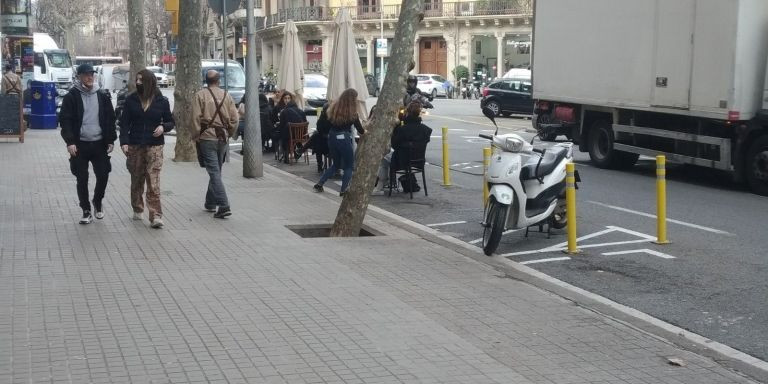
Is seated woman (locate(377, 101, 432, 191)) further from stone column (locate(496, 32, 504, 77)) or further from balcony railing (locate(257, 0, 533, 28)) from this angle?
stone column (locate(496, 32, 504, 77))

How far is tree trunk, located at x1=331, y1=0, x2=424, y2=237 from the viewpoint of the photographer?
11242mm

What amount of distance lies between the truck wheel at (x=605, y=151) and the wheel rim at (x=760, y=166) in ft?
13.1

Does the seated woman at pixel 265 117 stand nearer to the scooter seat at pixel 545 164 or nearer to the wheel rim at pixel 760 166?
the wheel rim at pixel 760 166

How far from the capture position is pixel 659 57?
1727 cm

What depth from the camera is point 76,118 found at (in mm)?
11281

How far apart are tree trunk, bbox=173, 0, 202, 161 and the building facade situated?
1675 inches

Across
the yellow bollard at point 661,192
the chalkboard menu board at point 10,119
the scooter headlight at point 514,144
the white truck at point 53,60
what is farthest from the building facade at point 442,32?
the scooter headlight at point 514,144

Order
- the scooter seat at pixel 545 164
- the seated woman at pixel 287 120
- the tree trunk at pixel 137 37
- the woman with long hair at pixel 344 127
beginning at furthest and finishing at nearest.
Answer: the tree trunk at pixel 137 37 < the seated woman at pixel 287 120 < the woman with long hair at pixel 344 127 < the scooter seat at pixel 545 164

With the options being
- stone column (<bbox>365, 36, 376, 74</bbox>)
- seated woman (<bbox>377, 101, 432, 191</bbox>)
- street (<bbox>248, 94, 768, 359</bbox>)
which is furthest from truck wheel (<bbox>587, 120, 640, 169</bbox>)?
stone column (<bbox>365, 36, 376, 74</bbox>)

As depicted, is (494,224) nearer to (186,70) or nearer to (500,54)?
(186,70)

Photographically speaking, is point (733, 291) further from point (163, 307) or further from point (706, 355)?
point (163, 307)

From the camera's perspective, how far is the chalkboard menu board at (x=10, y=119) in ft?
76.4

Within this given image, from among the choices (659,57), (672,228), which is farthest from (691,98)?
(672,228)


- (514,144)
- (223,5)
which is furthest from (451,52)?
(514,144)
